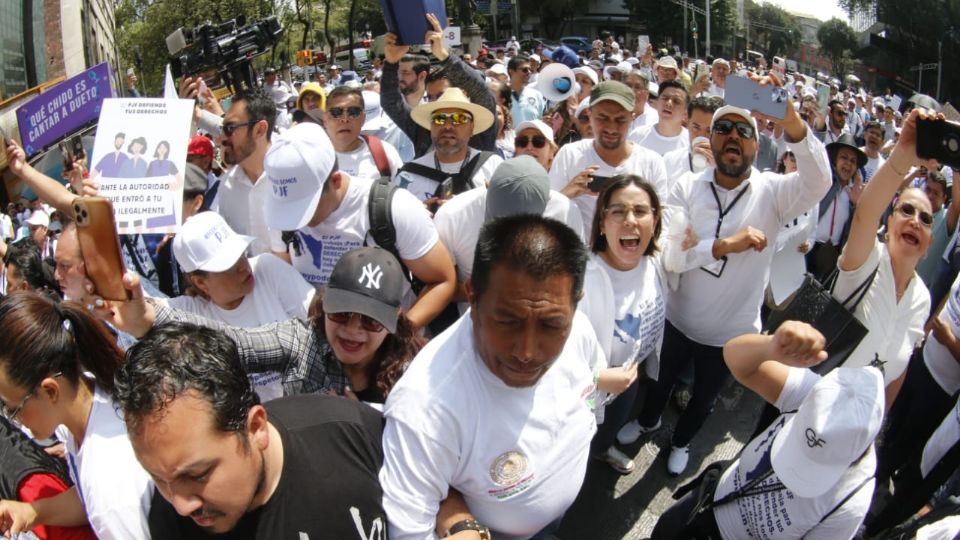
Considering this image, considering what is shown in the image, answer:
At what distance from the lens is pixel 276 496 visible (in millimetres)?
1423

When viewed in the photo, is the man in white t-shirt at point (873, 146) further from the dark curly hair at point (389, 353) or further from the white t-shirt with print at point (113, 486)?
the white t-shirt with print at point (113, 486)

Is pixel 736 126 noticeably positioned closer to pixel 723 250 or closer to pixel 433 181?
pixel 723 250

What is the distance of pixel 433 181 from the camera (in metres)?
3.78

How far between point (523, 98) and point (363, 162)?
10.9ft

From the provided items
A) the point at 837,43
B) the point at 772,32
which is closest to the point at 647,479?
the point at 837,43

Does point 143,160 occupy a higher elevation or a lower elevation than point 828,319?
higher

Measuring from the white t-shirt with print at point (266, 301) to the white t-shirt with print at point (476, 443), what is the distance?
3.49ft

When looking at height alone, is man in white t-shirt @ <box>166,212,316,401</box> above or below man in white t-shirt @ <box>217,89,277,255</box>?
below

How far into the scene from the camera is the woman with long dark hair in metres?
1.57

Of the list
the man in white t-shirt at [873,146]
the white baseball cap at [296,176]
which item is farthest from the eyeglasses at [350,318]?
the man in white t-shirt at [873,146]

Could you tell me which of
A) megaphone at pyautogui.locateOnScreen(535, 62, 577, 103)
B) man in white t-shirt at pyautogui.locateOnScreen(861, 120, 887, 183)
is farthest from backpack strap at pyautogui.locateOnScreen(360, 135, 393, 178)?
man in white t-shirt at pyautogui.locateOnScreen(861, 120, 887, 183)

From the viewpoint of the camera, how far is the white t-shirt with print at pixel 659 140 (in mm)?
5410

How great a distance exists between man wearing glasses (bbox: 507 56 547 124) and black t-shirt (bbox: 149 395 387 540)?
5.58m

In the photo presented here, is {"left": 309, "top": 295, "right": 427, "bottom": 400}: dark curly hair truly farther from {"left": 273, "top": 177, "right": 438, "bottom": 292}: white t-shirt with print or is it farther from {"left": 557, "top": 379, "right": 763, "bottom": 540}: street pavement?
{"left": 557, "top": 379, "right": 763, "bottom": 540}: street pavement
